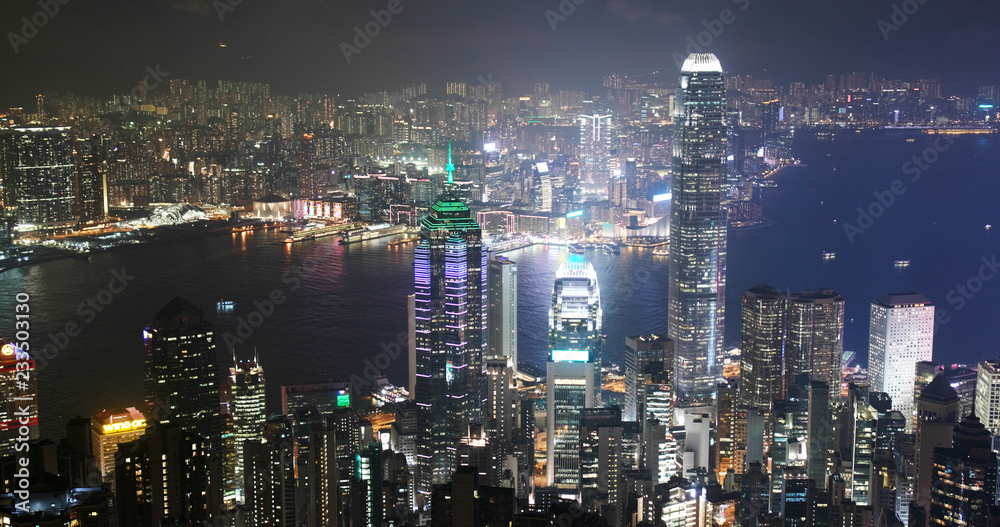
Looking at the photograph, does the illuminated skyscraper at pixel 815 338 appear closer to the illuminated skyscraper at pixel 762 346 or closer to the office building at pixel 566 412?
the illuminated skyscraper at pixel 762 346

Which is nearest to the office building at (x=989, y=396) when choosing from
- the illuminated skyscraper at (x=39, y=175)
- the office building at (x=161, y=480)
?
the office building at (x=161, y=480)

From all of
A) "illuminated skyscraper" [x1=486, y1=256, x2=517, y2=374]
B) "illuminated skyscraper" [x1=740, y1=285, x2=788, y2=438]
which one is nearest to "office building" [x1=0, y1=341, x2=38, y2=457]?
"illuminated skyscraper" [x1=486, y1=256, x2=517, y2=374]

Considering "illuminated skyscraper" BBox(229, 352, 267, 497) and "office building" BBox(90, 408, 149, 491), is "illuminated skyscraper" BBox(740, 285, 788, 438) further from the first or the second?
"office building" BBox(90, 408, 149, 491)

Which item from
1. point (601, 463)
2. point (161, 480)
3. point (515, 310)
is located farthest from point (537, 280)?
point (161, 480)

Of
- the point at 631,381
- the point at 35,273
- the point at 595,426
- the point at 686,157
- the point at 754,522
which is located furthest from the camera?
the point at 686,157

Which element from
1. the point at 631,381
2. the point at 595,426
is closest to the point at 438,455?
the point at 595,426

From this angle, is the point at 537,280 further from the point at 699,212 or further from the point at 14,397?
the point at 14,397

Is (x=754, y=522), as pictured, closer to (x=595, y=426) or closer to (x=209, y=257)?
(x=595, y=426)
